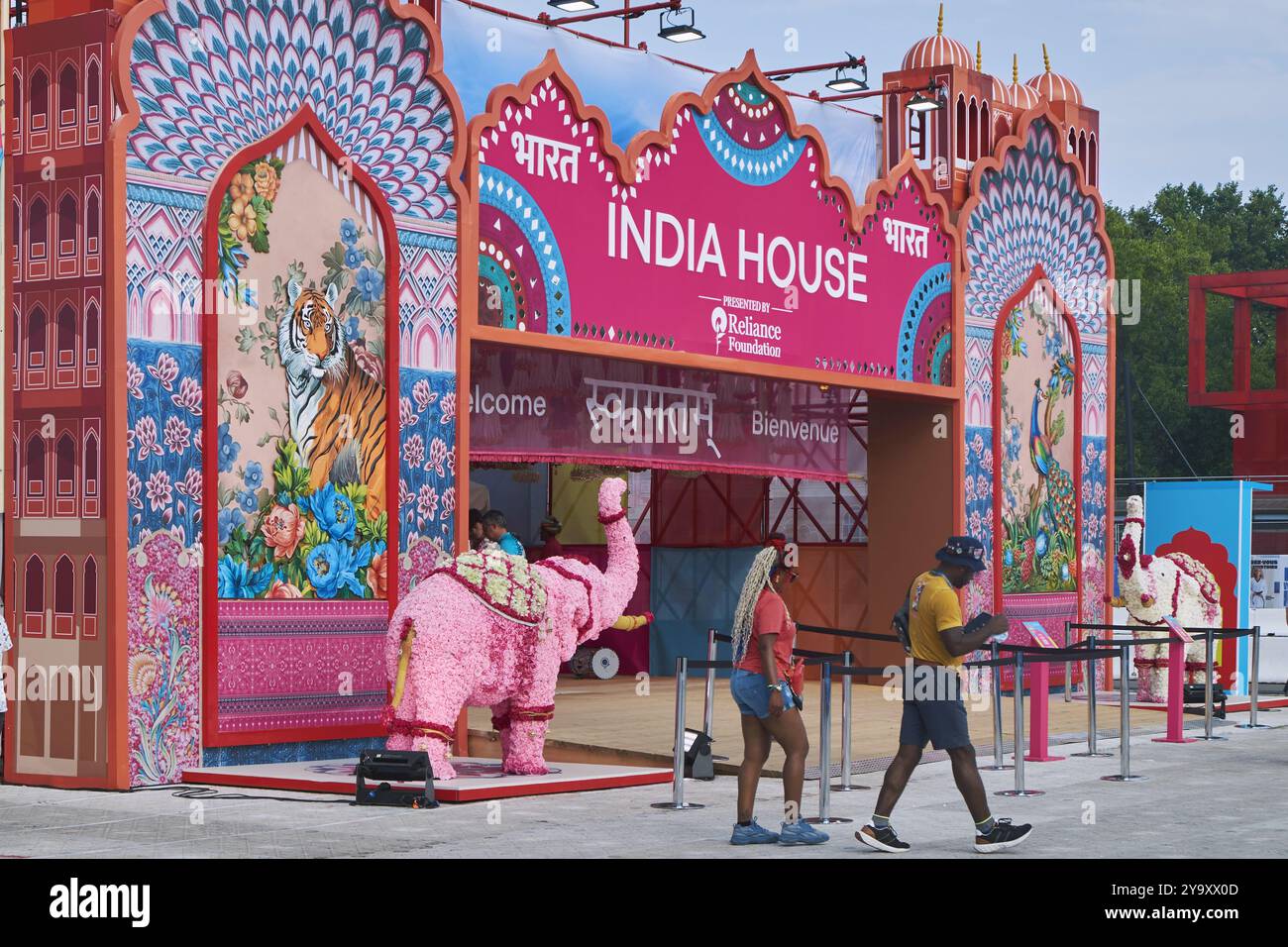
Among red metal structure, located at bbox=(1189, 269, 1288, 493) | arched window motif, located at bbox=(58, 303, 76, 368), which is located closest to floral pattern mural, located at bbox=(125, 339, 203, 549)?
arched window motif, located at bbox=(58, 303, 76, 368)

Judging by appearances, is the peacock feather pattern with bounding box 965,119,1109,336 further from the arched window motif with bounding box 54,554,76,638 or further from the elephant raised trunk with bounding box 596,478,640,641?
the arched window motif with bounding box 54,554,76,638

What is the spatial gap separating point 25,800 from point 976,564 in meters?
5.97

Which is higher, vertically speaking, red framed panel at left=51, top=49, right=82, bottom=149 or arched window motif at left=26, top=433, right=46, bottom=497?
red framed panel at left=51, top=49, right=82, bottom=149

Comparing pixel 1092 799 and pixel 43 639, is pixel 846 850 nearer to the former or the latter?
pixel 1092 799

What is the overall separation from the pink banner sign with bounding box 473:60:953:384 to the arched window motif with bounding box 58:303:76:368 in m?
3.50

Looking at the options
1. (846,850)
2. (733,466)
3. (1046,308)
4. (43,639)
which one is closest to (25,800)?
(43,639)

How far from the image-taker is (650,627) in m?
23.1

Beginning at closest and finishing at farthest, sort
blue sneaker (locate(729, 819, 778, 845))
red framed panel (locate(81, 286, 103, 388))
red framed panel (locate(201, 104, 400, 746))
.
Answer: blue sneaker (locate(729, 819, 778, 845)) < red framed panel (locate(81, 286, 103, 388)) < red framed panel (locate(201, 104, 400, 746))

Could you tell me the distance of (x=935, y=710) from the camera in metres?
10.1

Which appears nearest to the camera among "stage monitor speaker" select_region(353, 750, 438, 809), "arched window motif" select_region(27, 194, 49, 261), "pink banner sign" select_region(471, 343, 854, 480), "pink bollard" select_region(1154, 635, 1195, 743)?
"stage monitor speaker" select_region(353, 750, 438, 809)

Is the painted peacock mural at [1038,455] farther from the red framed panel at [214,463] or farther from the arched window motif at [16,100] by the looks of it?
the arched window motif at [16,100]

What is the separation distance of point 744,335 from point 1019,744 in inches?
241

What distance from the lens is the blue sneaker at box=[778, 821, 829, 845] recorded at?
34.3 ft

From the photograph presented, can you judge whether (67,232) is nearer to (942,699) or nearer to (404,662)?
(404,662)
